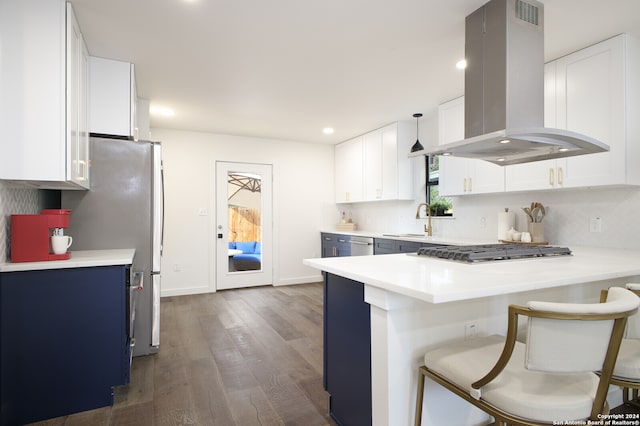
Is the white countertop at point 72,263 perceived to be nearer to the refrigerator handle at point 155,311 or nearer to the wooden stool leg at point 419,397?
the refrigerator handle at point 155,311

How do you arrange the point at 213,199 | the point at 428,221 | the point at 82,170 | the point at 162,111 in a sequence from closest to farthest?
1. the point at 82,170
2. the point at 162,111
3. the point at 428,221
4. the point at 213,199

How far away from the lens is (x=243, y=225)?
18.3ft

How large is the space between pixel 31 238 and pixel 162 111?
8.33ft

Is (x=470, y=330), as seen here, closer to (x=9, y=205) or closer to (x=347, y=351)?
(x=347, y=351)

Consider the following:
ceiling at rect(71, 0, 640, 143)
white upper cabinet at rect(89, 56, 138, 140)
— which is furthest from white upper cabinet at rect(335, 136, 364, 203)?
white upper cabinet at rect(89, 56, 138, 140)

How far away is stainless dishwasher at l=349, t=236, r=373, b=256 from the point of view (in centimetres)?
470

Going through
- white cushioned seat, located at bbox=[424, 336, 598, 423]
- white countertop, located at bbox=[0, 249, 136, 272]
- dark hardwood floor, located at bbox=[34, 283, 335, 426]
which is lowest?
dark hardwood floor, located at bbox=[34, 283, 335, 426]

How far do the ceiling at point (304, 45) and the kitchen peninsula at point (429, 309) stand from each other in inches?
62.3

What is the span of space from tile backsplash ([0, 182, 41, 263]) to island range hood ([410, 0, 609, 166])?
8.73 ft

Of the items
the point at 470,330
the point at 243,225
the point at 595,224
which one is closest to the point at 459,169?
the point at 595,224

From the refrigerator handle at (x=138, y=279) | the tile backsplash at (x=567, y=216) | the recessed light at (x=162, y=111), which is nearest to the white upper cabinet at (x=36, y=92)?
the refrigerator handle at (x=138, y=279)

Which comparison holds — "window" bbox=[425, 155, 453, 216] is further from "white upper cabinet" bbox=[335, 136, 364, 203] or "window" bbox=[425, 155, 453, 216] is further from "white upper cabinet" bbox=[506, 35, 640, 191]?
"white upper cabinet" bbox=[506, 35, 640, 191]

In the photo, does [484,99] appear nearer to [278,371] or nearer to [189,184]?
[278,371]

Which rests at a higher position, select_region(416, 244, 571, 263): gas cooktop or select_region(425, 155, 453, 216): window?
select_region(425, 155, 453, 216): window
